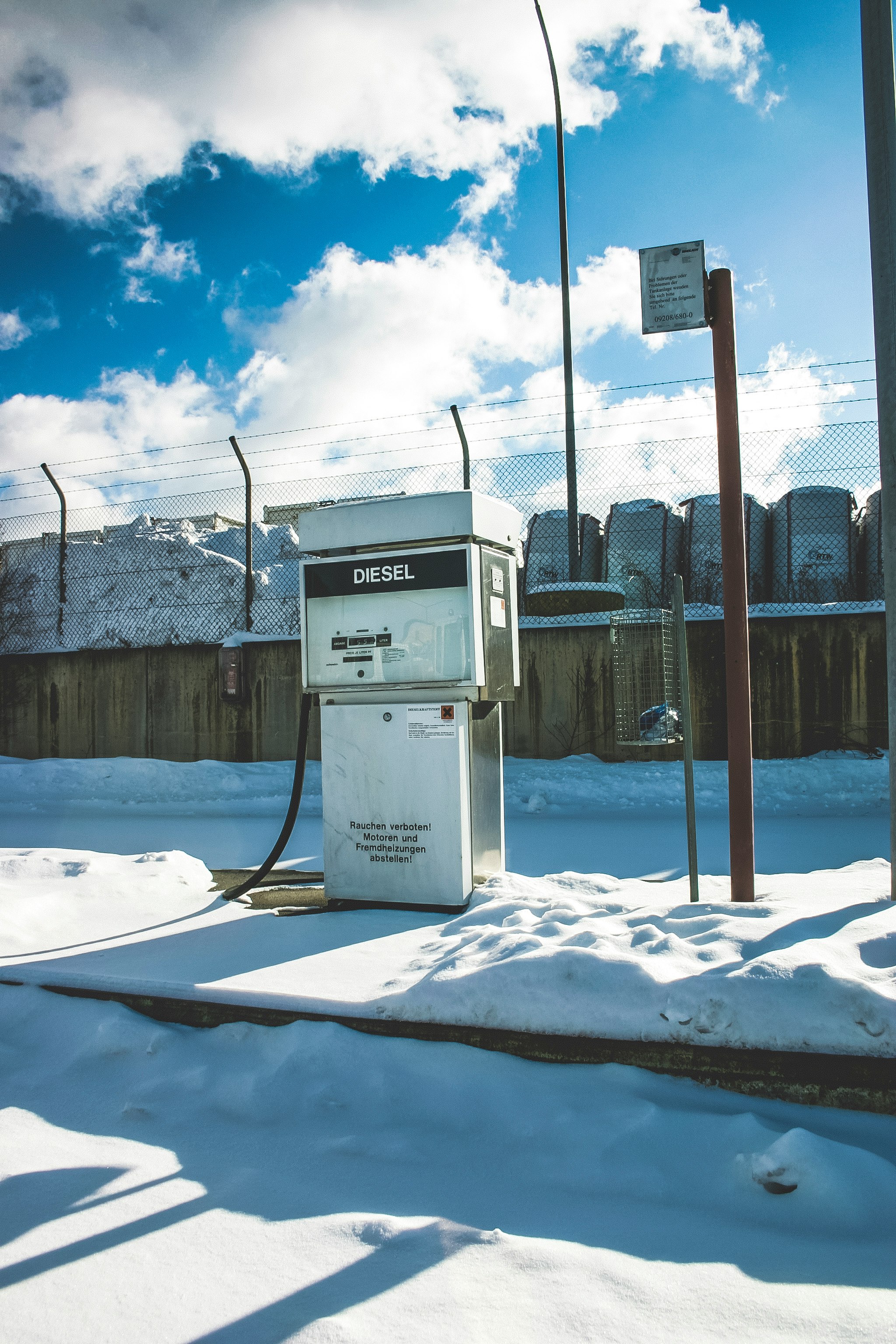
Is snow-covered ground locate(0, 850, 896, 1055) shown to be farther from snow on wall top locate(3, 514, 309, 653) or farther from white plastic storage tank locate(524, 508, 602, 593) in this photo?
white plastic storage tank locate(524, 508, 602, 593)

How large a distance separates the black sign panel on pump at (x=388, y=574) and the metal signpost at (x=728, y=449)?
1238mm

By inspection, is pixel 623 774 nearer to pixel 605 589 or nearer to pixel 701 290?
pixel 605 589

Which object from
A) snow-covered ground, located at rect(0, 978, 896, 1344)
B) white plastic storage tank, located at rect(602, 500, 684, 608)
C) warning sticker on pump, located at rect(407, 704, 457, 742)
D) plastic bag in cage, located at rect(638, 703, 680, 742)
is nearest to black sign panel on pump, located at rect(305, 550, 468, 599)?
warning sticker on pump, located at rect(407, 704, 457, 742)

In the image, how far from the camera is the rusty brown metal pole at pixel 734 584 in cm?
357

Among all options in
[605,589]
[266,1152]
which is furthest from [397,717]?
[605,589]

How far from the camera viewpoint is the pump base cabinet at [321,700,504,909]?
4020 mm

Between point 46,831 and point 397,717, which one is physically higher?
point 397,717

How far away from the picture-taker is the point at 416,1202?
1987 mm

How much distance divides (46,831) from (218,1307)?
6.59 meters

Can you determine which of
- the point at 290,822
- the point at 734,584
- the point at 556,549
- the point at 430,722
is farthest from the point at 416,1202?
the point at 556,549

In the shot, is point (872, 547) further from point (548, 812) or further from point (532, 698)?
point (548, 812)

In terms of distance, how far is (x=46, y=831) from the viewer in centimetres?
741

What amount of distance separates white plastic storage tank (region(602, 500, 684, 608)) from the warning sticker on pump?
819 cm

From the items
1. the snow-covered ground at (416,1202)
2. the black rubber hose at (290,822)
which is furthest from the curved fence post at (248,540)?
the snow-covered ground at (416,1202)
